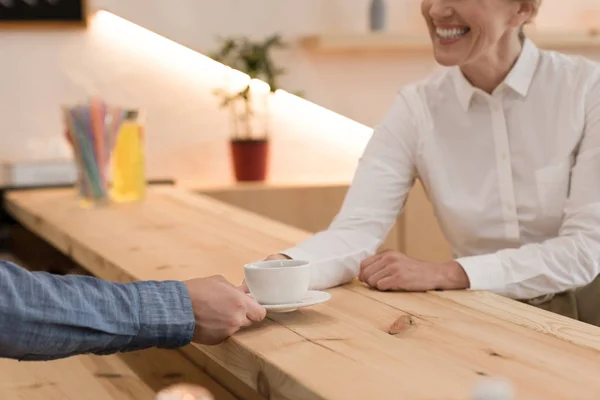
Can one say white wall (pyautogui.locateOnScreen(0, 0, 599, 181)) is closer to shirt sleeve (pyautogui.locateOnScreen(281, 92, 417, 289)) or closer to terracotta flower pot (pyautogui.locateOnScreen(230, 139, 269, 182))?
terracotta flower pot (pyautogui.locateOnScreen(230, 139, 269, 182))

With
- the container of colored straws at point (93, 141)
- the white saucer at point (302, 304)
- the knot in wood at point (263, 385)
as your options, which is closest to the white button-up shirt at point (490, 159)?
the white saucer at point (302, 304)

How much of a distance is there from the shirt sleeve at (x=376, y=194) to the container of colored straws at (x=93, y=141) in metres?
1.02

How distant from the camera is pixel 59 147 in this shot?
10.5ft

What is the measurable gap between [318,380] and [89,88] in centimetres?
235

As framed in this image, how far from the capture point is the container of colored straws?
274cm

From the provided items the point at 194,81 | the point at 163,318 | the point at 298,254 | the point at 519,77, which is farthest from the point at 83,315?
the point at 194,81

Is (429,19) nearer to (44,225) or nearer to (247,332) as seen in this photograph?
(247,332)

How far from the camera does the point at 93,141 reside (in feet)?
9.05

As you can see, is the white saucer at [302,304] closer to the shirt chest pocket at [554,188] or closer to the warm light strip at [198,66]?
the shirt chest pocket at [554,188]

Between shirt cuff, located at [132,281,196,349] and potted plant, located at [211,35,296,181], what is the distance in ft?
Answer: 6.31

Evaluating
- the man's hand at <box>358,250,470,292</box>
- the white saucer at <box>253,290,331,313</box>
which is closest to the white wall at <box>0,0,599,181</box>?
the man's hand at <box>358,250,470,292</box>

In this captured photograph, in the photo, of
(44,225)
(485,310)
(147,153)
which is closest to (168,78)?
(147,153)

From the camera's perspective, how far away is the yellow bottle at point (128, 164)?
9.30ft

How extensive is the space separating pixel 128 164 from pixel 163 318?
1.62m
